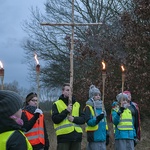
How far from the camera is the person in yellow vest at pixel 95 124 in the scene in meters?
9.15

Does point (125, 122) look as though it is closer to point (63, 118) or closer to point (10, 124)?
point (63, 118)

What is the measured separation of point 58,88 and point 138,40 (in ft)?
33.0

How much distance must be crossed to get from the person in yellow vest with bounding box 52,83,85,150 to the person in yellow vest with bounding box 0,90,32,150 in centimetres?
432

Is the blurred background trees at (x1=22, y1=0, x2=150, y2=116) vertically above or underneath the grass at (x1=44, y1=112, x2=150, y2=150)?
above

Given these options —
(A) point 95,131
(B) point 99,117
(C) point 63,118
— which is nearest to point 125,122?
(A) point 95,131

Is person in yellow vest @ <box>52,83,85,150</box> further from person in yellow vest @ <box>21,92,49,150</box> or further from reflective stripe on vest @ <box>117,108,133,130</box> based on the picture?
reflective stripe on vest @ <box>117,108,133,130</box>

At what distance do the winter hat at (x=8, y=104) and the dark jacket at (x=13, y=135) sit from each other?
0.22ft

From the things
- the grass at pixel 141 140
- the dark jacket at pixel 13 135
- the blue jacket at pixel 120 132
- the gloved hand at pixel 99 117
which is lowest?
the grass at pixel 141 140

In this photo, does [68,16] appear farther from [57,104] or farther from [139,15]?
[57,104]

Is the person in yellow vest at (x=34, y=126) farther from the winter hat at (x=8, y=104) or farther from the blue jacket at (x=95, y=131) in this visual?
the winter hat at (x=8, y=104)

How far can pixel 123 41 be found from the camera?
18.9 metres

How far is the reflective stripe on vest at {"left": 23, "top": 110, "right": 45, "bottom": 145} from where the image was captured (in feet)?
25.7

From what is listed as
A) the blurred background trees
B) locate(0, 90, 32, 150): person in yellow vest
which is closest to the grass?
the blurred background trees

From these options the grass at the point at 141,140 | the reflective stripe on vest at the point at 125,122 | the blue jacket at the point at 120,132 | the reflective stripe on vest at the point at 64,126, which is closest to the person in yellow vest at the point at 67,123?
the reflective stripe on vest at the point at 64,126
